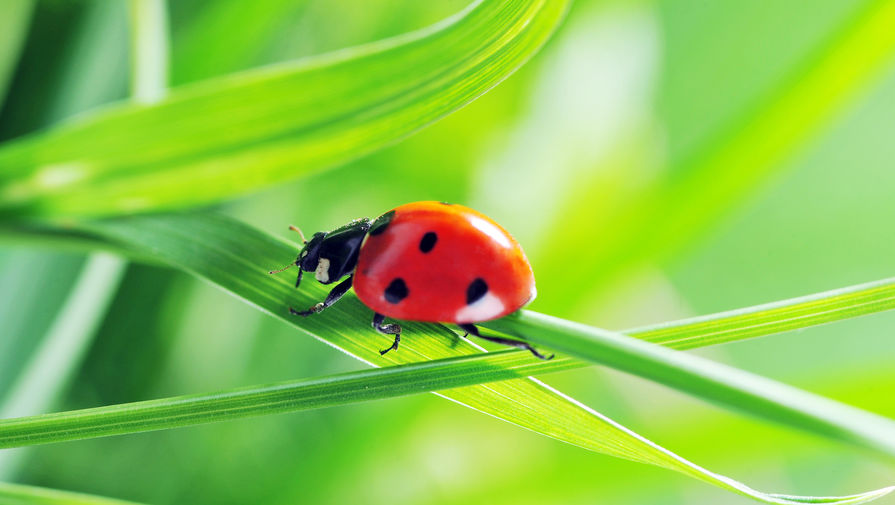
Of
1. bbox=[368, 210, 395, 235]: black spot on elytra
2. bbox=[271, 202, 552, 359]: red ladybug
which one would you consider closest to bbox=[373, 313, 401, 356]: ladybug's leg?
bbox=[271, 202, 552, 359]: red ladybug

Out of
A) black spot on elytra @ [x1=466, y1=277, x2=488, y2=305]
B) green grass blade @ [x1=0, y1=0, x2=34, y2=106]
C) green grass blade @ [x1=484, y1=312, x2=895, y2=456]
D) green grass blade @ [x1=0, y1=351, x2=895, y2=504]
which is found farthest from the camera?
green grass blade @ [x1=0, y1=0, x2=34, y2=106]

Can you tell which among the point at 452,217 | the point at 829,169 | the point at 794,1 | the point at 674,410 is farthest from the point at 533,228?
the point at 829,169

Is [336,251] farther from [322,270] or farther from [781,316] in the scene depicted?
[781,316]

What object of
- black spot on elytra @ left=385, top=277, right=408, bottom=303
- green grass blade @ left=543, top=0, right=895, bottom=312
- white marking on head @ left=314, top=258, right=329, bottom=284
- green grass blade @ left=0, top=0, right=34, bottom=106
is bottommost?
black spot on elytra @ left=385, top=277, right=408, bottom=303

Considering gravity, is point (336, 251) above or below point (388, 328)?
above

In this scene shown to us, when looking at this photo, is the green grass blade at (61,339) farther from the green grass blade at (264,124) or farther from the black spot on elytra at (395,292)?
the black spot on elytra at (395,292)

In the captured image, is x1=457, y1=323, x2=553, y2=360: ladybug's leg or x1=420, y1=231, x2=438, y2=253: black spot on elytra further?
x1=420, y1=231, x2=438, y2=253: black spot on elytra

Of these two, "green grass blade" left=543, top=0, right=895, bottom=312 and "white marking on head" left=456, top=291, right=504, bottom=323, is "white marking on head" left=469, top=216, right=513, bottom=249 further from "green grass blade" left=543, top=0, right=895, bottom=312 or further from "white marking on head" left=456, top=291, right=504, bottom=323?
"green grass blade" left=543, top=0, right=895, bottom=312

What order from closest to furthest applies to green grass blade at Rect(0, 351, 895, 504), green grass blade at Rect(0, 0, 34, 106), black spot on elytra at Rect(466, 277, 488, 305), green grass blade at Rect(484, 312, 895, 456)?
1. green grass blade at Rect(484, 312, 895, 456)
2. green grass blade at Rect(0, 351, 895, 504)
3. black spot on elytra at Rect(466, 277, 488, 305)
4. green grass blade at Rect(0, 0, 34, 106)

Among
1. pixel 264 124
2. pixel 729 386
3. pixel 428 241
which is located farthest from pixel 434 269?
pixel 729 386
